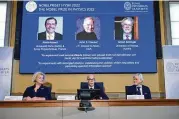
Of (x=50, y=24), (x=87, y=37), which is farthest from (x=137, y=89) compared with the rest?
(x=50, y=24)

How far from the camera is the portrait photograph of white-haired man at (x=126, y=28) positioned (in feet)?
21.6

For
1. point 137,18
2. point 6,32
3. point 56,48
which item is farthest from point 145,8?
point 6,32

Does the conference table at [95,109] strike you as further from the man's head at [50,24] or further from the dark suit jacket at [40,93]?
the man's head at [50,24]

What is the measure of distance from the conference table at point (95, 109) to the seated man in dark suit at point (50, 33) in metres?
2.46

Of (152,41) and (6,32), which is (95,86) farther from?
(6,32)

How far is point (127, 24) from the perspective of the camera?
6.67 metres

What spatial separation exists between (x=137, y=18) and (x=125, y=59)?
96 centimetres

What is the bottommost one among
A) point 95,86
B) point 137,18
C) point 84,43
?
point 95,86

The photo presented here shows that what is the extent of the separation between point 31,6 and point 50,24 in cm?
58

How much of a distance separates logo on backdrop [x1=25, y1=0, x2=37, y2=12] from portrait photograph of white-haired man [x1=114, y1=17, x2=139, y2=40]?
1.80 metres

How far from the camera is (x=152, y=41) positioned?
21.3 ft

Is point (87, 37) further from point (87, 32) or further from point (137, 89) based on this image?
point (137, 89)

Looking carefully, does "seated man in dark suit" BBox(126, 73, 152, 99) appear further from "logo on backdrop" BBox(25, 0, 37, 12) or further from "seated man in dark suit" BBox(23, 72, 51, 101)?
"logo on backdrop" BBox(25, 0, 37, 12)

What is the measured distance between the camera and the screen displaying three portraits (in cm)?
642
